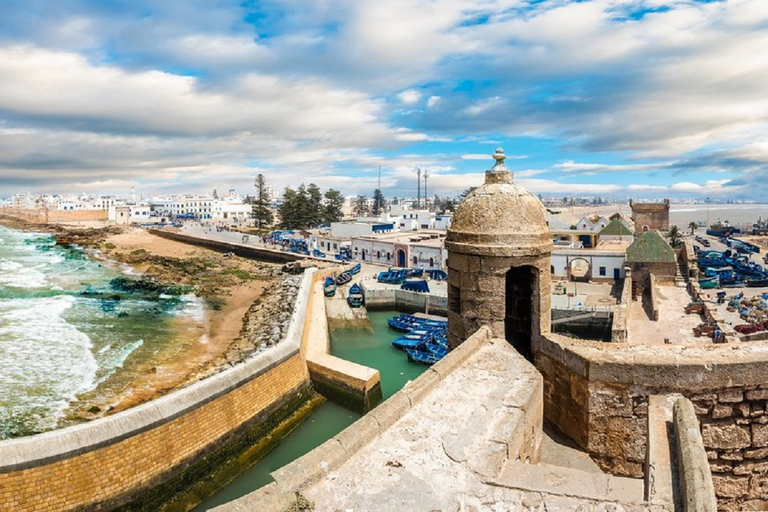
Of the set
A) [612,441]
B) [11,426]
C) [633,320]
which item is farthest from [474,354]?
[633,320]

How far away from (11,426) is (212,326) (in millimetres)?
13037

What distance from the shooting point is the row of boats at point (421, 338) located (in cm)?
2322

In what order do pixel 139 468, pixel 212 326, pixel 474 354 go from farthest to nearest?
pixel 212 326, pixel 139 468, pixel 474 354

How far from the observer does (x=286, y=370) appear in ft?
56.0

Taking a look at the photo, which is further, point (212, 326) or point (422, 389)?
point (212, 326)

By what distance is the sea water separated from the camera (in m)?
17.3

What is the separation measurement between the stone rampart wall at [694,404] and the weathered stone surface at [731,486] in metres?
0.01

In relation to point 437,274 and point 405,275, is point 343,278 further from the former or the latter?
point 437,274

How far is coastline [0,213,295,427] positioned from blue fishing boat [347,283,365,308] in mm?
4279

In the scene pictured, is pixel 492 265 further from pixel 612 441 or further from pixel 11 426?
pixel 11 426

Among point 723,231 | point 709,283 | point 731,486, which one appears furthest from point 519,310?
point 723,231

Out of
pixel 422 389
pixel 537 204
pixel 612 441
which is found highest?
pixel 537 204

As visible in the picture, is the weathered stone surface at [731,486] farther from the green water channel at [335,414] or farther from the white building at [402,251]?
the white building at [402,251]

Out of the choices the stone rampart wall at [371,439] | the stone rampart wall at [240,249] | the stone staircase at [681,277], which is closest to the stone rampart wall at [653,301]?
the stone staircase at [681,277]
